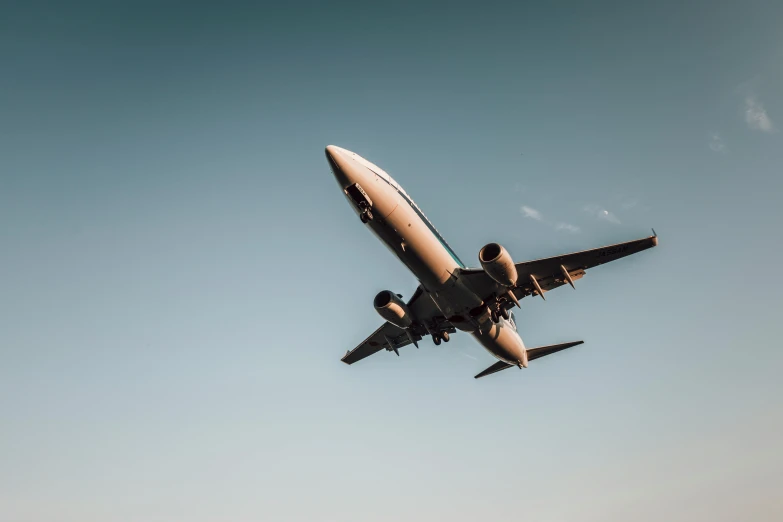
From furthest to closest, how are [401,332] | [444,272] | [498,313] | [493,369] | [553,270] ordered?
[493,369] → [401,332] → [498,313] → [553,270] → [444,272]

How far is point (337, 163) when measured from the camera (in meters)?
23.6

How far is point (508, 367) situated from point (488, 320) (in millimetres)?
8655

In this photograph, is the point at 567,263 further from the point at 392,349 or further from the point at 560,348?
the point at 392,349

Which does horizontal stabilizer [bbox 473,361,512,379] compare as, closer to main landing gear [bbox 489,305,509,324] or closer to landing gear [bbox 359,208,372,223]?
main landing gear [bbox 489,305,509,324]

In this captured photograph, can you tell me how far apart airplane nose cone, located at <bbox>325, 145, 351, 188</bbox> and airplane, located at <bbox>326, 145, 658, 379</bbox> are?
0.14ft

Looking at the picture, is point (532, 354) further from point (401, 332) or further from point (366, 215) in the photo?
point (366, 215)

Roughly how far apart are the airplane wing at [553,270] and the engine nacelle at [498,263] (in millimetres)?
1792

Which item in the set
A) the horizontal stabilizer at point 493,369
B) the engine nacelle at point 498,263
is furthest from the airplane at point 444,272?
the horizontal stabilizer at point 493,369

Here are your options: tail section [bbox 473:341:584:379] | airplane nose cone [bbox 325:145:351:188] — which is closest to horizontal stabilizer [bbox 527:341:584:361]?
tail section [bbox 473:341:584:379]

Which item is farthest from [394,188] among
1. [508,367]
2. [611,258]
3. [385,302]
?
[508,367]

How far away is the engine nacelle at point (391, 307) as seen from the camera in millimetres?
29781

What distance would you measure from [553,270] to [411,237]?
9.12m

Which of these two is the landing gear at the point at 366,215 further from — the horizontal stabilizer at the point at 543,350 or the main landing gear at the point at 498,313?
the horizontal stabilizer at the point at 543,350

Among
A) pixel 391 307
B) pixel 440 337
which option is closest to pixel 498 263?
pixel 391 307
